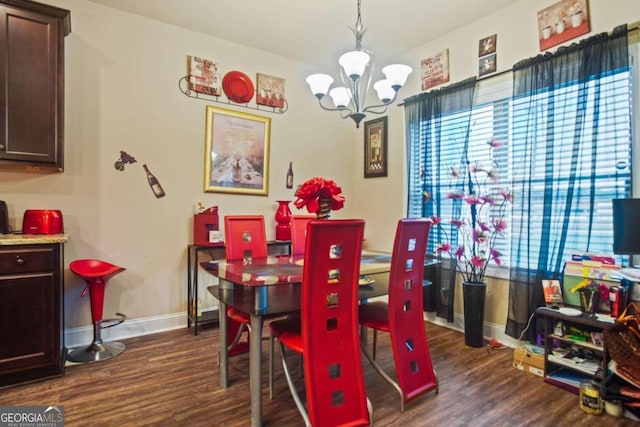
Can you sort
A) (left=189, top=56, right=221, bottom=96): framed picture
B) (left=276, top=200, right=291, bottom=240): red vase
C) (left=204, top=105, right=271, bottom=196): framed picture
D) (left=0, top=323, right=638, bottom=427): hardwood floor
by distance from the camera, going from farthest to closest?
1. (left=276, top=200, right=291, bottom=240): red vase
2. (left=204, top=105, right=271, bottom=196): framed picture
3. (left=189, top=56, right=221, bottom=96): framed picture
4. (left=0, top=323, right=638, bottom=427): hardwood floor

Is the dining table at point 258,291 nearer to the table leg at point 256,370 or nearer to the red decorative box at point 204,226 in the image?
the table leg at point 256,370

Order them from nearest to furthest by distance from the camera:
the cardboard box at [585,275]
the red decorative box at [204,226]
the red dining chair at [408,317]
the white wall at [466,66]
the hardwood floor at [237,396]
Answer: the hardwood floor at [237,396], the red dining chair at [408,317], the cardboard box at [585,275], the white wall at [466,66], the red decorative box at [204,226]

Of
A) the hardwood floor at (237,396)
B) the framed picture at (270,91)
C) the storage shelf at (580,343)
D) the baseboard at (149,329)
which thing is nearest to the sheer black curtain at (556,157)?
the baseboard at (149,329)

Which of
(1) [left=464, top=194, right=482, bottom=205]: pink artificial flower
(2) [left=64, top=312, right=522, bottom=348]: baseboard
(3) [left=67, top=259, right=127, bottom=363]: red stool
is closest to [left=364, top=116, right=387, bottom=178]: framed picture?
(1) [left=464, top=194, right=482, bottom=205]: pink artificial flower

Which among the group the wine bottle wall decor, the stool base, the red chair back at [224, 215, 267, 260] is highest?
the wine bottle wall decor

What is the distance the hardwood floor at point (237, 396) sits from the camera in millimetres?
1959

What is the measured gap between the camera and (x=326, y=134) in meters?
4.56

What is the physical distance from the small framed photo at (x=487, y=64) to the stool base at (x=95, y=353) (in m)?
4.09

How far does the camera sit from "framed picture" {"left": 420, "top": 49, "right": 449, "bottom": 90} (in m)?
3.61

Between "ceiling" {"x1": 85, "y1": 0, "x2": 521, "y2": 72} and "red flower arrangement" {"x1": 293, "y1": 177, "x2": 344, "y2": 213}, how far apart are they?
181 cm

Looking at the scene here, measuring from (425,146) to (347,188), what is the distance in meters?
1.36

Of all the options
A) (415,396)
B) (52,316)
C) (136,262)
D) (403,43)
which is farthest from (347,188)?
(52,316)

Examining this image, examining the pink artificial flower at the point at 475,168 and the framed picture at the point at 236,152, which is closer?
the pink artificial flower at the point at 475,168

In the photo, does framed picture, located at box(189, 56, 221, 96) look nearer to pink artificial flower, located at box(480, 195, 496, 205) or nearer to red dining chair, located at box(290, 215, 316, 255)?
red dining chair, located at box(290, 215, 316, 255)
